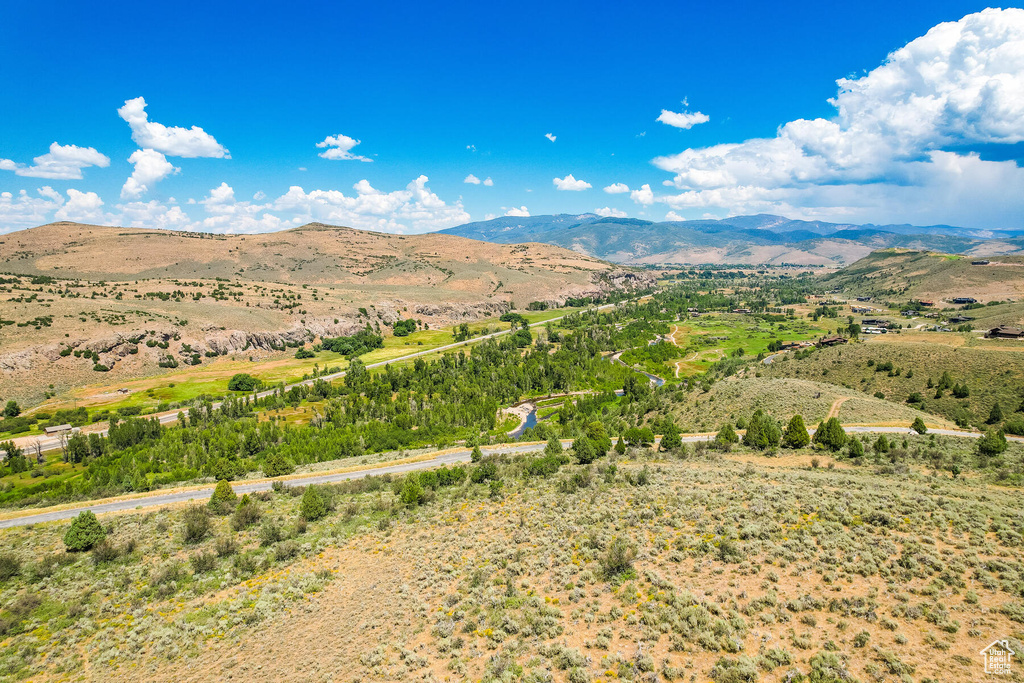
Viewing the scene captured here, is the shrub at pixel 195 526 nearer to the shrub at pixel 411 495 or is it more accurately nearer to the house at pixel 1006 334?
the shrub at pixel 411 495

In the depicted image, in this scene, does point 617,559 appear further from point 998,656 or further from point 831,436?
point 831,436

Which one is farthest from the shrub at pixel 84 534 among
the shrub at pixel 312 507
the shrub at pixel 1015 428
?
the shrub at pixel 1015 428

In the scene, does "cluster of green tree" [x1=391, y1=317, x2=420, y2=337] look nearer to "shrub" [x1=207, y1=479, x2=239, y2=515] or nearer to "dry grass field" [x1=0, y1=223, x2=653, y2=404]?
"dry grass field" [x1=0, y1=223, x2=653, y2=404]

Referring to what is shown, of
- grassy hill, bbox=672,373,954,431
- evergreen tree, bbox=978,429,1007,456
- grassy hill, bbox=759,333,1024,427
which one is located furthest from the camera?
grassy hill, bbox=759,333,1024,427

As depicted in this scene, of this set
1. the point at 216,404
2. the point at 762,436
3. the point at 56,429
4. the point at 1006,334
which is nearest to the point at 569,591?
the point at 762,436

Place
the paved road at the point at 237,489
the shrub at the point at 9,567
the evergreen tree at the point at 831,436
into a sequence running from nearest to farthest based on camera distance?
the shrub at the point at 9,567
the paved road at the point at 237,489
the evergreen tree at the point at 831,436
